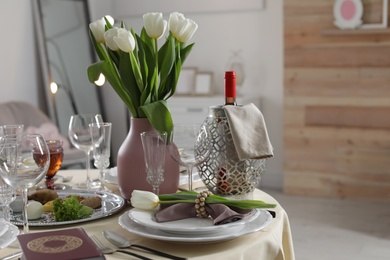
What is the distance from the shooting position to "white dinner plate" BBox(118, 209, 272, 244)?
154cm

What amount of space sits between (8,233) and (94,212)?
1.03 feet

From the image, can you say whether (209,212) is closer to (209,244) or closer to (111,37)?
(209,244)

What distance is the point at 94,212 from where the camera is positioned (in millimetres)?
1867

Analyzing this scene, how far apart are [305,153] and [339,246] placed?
→ 1.29 m

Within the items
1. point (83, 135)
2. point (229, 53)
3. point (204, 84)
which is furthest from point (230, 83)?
point (229, 53)

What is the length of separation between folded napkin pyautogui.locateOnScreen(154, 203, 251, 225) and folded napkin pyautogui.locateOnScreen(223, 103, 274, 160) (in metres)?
0.20

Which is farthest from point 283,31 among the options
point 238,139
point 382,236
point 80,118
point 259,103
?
point 238,139

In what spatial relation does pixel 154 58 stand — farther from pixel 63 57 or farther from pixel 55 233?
pixel 63 57

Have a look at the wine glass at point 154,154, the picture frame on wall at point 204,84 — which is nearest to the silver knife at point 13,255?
the wine glass at point 154,154

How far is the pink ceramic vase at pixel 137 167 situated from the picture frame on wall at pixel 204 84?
3.48 m

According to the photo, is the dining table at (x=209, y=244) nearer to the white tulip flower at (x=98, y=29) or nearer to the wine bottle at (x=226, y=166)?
A: the wine bottle at (x=226, y=166)

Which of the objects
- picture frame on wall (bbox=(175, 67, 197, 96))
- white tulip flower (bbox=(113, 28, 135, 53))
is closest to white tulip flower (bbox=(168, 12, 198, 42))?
white tulip flower (bbox=(113, 28, 135, 53))

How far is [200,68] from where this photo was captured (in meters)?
5.66

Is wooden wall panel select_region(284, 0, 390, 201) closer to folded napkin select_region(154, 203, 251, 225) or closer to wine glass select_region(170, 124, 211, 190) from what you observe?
wine glass select_region(170, 124, 211, 190)
